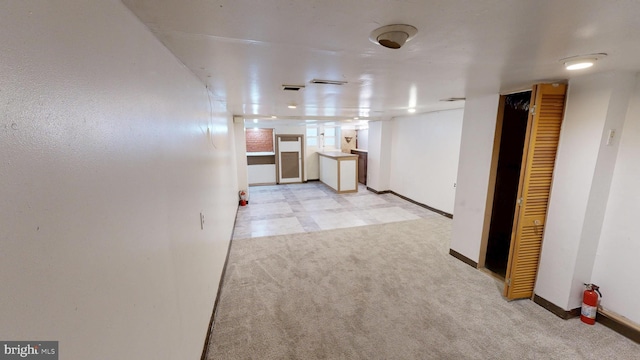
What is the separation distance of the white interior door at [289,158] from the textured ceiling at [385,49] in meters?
6.16

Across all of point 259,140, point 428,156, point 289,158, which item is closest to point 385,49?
point 428,156

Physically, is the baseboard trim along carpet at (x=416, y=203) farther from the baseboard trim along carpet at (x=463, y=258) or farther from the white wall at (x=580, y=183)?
the white wall at (x=580, y=183)

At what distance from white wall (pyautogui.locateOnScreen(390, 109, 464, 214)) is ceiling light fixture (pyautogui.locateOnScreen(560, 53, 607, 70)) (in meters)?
2.95

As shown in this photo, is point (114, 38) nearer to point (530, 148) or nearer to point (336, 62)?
point (336, 62)

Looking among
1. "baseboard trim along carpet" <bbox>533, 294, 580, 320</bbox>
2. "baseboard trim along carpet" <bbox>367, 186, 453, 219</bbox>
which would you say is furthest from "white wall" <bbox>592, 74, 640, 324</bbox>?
"baseboard trim along carpet" <bbox>367, 186, 453, 219</bbox>

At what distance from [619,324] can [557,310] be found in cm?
36

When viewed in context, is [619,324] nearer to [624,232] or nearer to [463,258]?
[624,232]

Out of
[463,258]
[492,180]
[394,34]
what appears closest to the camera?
[394,34]

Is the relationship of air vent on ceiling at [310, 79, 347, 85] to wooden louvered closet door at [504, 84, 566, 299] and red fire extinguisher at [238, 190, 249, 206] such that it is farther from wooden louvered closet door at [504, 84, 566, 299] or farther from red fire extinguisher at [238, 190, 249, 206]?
red fire extinguisher at [238, 190, 249, 206]

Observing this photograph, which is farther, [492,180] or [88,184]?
[492,180]

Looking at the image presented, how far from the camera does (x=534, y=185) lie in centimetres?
228

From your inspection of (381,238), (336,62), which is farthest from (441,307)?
(336,62)

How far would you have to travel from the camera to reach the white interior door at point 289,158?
26.7ft

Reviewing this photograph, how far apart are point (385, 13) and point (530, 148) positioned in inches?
83.4
